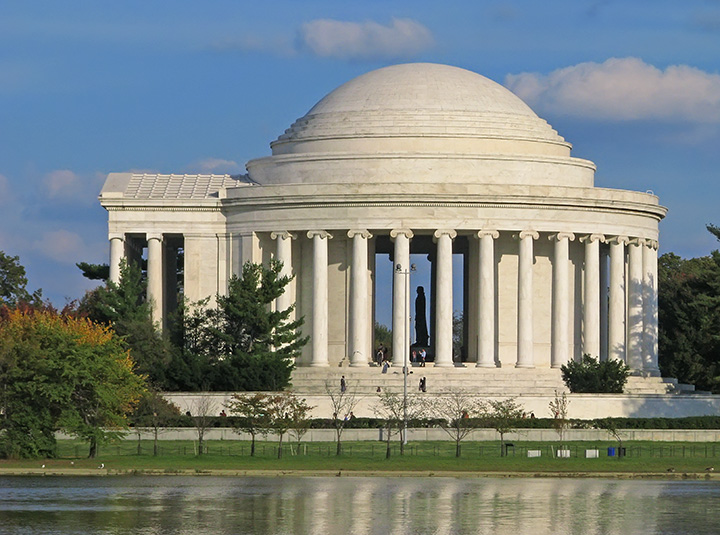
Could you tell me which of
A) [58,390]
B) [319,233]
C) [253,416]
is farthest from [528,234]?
[58,390]

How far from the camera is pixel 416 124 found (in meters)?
124

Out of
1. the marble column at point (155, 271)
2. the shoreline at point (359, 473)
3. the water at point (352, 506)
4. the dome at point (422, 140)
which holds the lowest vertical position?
the water at point (352, 506)

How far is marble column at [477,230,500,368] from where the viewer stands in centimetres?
11956

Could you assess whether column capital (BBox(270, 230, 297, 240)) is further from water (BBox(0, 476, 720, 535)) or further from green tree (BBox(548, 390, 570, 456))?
water (BBox(0, 476, 720, 535))

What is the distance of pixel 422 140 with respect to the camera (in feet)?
404

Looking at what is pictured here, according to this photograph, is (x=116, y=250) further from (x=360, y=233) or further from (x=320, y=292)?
(x=360, y=233)

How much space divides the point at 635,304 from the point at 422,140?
19.9 m

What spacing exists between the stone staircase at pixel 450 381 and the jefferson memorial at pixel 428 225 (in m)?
0.78

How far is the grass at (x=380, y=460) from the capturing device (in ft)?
263

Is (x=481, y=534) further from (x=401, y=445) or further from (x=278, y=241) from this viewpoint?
(x=278, y=241)

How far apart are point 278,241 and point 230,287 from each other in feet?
22.8

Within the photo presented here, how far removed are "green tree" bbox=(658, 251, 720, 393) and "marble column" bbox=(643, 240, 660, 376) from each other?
285 centimetres

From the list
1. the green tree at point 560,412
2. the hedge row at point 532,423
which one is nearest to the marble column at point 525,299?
the green tree at point 560,412

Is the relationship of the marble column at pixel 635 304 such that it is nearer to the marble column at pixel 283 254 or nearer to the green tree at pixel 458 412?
the green tree at pixel 458 412
